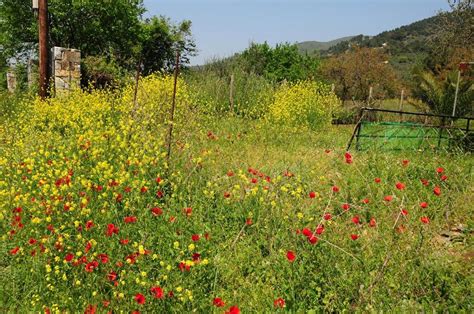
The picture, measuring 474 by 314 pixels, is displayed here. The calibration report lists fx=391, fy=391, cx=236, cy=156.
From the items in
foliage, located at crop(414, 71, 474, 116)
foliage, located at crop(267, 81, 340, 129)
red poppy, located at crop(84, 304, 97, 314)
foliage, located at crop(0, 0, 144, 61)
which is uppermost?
foliage, located at crop(0, 0, 144, 61)

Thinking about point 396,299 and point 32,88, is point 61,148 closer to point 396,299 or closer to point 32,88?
point 396,299

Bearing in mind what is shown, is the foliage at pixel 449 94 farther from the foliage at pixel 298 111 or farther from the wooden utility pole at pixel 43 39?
the wooden utility pole at pixel 43 39

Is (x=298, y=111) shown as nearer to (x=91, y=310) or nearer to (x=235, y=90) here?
(x=235, y=90)

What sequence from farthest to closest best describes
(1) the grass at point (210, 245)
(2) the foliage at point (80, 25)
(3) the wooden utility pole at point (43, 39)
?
1. (2) the foliage at point (80, 25)
2. (3) the wooden utility pole at point (43, 39)
3. (1) the grass at point (210, 245)

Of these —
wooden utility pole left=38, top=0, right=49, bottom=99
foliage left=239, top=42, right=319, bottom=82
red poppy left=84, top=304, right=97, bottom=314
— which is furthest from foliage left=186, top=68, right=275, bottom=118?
red poppy left=84, top=304, right=97, bottom=314

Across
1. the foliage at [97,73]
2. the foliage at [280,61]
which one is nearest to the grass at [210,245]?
the foliage at [97,73]

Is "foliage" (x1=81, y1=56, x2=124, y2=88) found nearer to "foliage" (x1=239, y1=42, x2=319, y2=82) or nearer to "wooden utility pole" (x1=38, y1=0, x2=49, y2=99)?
"wooden utility pole" (x1=38, y1=0, x2=49, y2=99)

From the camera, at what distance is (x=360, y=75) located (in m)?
21.0

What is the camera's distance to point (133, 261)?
2.62 m

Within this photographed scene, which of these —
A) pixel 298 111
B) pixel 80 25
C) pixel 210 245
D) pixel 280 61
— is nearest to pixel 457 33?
pixel 298 111

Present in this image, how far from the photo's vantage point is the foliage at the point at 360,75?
21.0 m

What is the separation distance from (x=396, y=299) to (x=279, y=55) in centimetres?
2200

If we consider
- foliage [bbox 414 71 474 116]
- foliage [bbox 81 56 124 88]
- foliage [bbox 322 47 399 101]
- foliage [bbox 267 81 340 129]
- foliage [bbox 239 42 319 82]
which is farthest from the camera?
foliage [bbox 239 42 319 82]

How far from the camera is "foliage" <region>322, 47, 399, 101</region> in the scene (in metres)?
21.0
